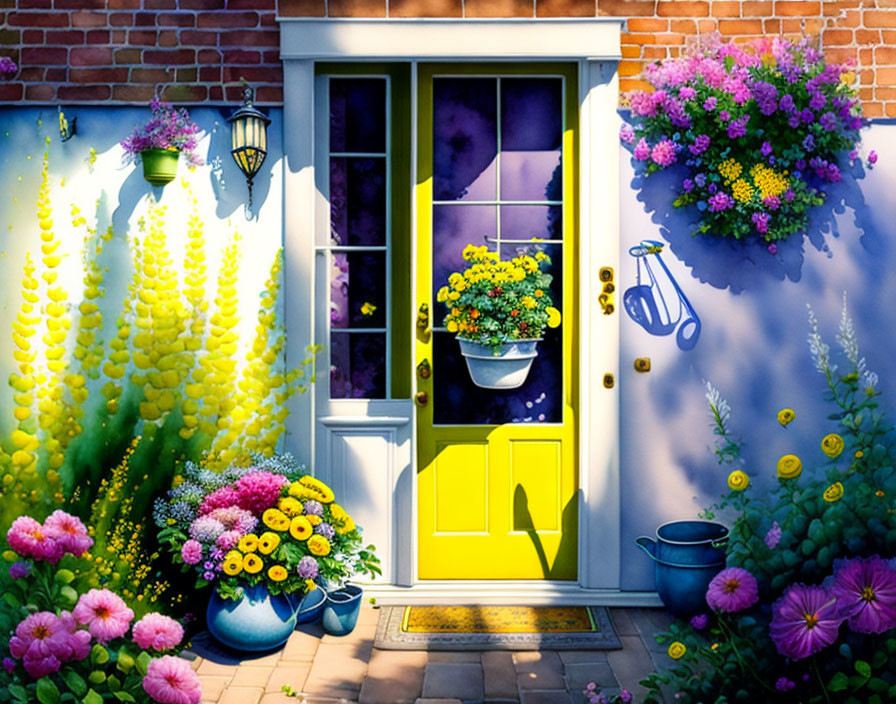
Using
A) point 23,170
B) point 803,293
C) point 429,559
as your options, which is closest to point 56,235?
point 23,170

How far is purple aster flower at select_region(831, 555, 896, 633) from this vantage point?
2055 mm

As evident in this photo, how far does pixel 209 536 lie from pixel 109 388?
1.02m

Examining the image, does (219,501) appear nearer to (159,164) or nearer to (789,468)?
(159,164)

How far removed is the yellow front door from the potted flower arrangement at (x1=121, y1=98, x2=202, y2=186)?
1136 millimetres

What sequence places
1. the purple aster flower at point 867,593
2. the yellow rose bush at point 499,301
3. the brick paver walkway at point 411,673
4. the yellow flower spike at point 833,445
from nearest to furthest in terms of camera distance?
the purple aster flower at point 867,593 < the yellow flower spike at point 833,445 < the brick paver walkway at point 411,673 < the yellow rose bush at point 499,301

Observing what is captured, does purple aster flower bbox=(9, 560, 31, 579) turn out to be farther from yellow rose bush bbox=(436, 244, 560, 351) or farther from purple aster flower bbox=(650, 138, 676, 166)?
purple aster flower bbox=(650, 138, 676, 166)

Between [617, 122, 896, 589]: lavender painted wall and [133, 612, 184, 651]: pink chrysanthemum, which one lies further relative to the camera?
[617, 122, 896, 589]: lavender painted wall

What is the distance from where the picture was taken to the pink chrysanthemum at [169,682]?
2295 mm

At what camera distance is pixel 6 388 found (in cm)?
396

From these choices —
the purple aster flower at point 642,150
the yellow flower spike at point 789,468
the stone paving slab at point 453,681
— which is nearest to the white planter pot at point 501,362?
the purple aster flower at point 642,150

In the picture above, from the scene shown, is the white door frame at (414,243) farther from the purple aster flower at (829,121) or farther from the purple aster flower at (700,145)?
the purple aster flower at (829,121)

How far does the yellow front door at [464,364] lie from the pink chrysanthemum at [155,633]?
182 cm

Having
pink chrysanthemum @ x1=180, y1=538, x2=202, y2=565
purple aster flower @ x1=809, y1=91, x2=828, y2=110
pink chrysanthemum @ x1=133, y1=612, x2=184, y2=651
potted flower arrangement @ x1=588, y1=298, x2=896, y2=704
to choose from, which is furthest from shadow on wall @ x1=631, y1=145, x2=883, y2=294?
pink chrysanthemum @ x1=133, y1=612, x2=184, y2=651

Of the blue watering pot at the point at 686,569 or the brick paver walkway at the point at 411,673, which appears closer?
the brick paver walkway at the point at 411,673
